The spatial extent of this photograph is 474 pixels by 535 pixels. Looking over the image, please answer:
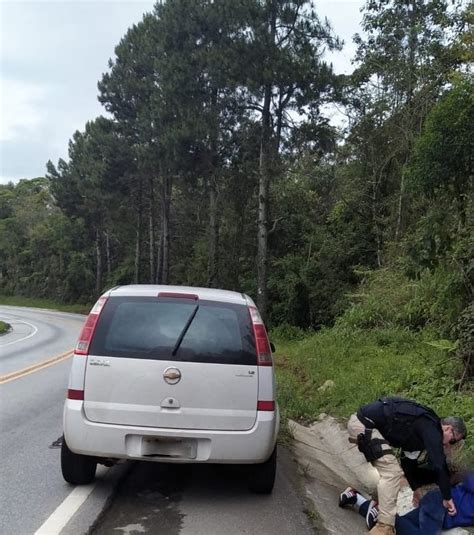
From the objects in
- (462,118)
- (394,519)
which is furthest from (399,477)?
(462,118)

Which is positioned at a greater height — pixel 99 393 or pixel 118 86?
pixel 118 86

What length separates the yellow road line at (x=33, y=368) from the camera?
1167cm

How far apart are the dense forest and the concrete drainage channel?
7.39 ft

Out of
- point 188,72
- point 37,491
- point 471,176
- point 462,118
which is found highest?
point 188,72

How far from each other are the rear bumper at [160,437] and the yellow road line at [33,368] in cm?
710

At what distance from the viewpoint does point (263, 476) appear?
5.01m

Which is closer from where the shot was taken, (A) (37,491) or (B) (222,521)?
(B) (222,521)

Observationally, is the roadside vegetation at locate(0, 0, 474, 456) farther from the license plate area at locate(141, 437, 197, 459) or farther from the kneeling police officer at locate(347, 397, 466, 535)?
the license plate area at locate(141, 437, 197, 459)

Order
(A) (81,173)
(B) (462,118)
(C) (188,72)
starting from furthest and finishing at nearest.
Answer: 1. (A) (81,173)
2. (C) (188,72)
3. (B) (462,118)

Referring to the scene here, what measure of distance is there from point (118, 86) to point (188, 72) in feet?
44.3

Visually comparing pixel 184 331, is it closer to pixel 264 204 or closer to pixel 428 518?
pixel 428 518

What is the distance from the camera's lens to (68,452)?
16.3 feet

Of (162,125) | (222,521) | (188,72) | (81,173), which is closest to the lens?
(222,521)

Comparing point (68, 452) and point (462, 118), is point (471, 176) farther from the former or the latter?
point (68, 452)
